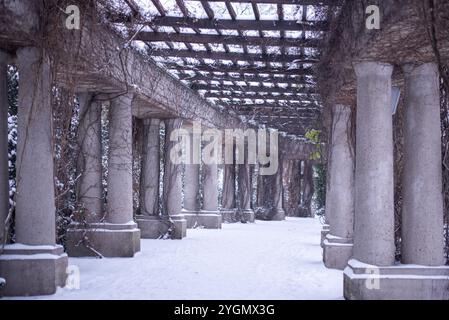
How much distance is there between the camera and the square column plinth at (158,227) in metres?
15.5

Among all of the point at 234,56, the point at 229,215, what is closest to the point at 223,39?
Answer: the point at 234,56

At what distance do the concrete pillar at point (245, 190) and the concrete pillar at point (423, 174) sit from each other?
17024mm

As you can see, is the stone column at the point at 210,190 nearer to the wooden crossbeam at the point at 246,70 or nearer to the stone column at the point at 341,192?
the wooden crossbeam at the point at 246,70

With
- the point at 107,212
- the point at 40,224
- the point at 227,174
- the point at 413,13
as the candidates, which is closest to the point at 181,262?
the point at 107,212

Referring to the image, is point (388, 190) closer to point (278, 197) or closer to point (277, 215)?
point (277, 215)

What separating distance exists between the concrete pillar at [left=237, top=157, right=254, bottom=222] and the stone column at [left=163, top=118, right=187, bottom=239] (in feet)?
27.3

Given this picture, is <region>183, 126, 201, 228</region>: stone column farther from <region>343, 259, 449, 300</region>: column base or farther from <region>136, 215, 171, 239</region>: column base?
<region>343, 259, 449, 300</region>: column base

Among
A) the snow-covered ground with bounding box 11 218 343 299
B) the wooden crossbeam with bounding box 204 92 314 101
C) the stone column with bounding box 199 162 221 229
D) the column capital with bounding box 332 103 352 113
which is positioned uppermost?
the wooden crossbeam with bounding box 204 92 314 101

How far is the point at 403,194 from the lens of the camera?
7453 millimetres

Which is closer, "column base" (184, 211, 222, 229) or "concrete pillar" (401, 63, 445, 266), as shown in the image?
"concrete pillar" (401, 63, 445, 266)

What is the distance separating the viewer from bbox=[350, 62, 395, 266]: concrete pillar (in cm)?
715

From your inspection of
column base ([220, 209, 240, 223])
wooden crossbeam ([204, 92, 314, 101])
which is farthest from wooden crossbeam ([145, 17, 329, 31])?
column base ([220, 209, 240, 223])

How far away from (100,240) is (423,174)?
22.5 ft

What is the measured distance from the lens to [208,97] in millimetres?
16797
